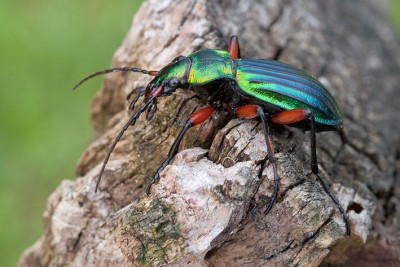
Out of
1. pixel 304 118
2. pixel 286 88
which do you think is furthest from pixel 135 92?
pixel 304 118

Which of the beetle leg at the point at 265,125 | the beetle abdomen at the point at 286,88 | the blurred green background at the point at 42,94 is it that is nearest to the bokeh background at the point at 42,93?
the blurred green background at the point at 42,94

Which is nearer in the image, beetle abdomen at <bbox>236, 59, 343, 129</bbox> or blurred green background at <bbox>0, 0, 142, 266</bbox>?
beetle abdomen at <bbox>236, 59, 343, 129</bbox>

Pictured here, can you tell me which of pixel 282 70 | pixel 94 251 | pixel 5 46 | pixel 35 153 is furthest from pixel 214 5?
pixel 5 46

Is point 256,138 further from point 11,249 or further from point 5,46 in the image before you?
point 5,46

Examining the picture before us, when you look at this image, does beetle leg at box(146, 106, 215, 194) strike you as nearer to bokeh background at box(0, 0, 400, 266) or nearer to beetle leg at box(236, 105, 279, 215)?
beetle leg at box(236, 105, 279, 215)

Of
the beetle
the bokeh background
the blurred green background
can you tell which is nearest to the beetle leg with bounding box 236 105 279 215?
the beetle

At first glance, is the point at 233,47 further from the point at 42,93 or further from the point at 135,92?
the point at 42,93
